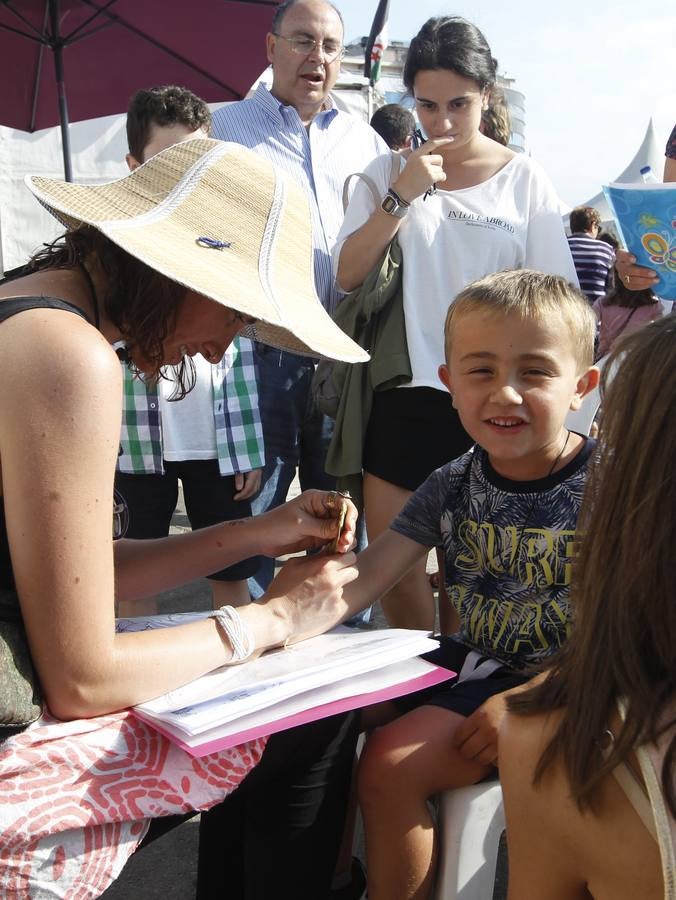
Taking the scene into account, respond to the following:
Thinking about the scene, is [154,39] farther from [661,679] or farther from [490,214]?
[661,679]

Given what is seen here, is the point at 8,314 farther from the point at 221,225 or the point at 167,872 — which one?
the point at 167,872

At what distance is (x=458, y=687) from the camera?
1624mm

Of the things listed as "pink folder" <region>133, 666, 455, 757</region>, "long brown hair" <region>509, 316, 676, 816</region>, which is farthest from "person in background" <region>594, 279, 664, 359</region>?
"long brown hair" <region>509, 316, 676, 816</region>

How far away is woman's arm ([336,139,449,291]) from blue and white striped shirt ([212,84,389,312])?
0.26m

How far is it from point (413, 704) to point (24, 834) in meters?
0.81

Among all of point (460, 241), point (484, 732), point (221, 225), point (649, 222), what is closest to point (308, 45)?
point (460, 241)

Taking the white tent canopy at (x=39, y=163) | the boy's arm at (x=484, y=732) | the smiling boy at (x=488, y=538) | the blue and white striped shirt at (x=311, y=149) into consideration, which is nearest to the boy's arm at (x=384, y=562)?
the smiling boy at (x=488, y=538)

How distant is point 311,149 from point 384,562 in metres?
1.65

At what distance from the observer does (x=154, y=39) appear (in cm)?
481

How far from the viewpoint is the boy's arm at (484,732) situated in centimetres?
146

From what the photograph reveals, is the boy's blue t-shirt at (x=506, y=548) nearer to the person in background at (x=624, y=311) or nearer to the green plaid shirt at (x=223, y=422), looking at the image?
the green plaid shirt at (x=223, y=422)

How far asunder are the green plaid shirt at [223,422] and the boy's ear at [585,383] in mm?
1062

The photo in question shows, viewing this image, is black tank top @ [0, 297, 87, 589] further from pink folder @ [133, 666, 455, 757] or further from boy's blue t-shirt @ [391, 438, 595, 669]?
boy's blue t-shirt @ [391, 438, 595, 669]

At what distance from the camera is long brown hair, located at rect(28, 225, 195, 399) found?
1.42 metres
